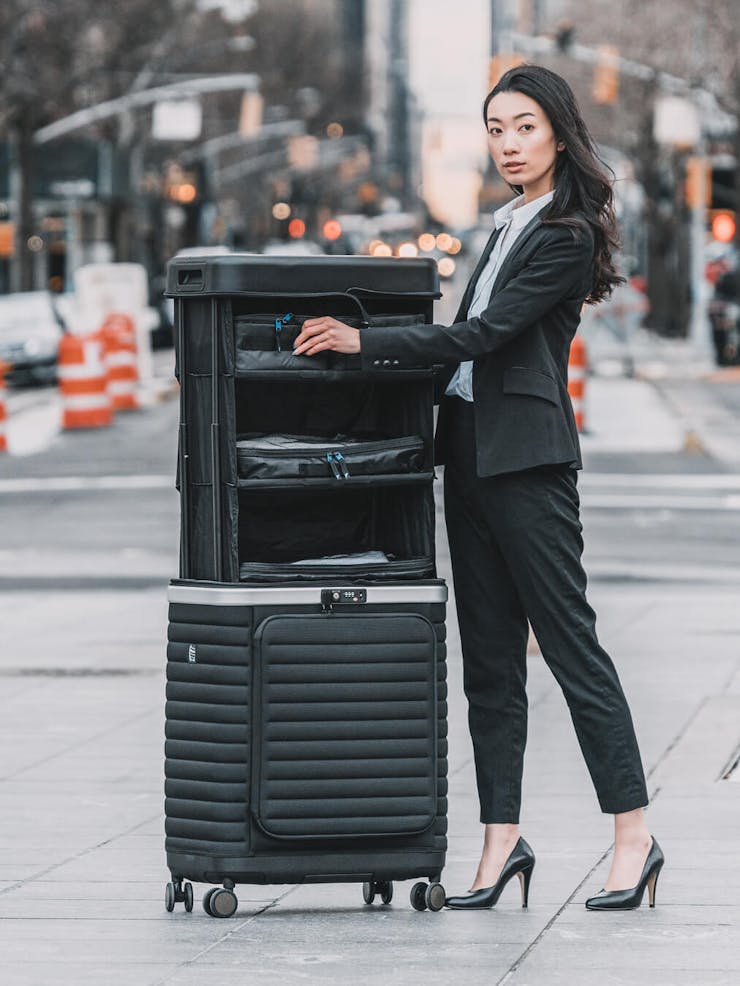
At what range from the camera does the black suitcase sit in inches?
219

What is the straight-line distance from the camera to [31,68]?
53281mm

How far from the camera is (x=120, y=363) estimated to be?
31969 millimetres

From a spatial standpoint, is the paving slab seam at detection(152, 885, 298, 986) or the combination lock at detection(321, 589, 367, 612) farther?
the combination lock at detection(321, 589, 367, 612)

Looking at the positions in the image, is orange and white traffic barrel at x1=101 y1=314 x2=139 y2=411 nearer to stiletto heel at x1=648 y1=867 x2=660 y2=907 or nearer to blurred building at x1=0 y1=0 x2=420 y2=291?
stiletto heel at x1=648 y1=867 x2=660 y2=907

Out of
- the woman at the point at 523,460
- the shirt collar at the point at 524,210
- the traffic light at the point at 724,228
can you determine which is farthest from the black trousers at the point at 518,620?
the traffic light at the point at 724,228

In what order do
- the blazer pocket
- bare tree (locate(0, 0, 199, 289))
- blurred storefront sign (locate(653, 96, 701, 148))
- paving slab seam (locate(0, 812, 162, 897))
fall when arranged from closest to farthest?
the blazer pocket < paving slab seam (locate(0, 812, 162, 897)) < blurred storefront sign (locate(653, 96, 701, 148)) < bare tree (locate(0, 0, 199, 289))

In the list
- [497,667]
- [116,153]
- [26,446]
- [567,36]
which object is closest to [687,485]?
[26,446]

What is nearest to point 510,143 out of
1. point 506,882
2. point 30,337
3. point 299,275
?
point 299,275

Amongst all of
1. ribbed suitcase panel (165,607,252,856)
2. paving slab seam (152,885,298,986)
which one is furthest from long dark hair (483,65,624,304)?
paving slab seam (152,885,298,986)

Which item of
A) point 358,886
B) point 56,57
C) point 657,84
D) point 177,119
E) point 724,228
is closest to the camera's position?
point 358,886

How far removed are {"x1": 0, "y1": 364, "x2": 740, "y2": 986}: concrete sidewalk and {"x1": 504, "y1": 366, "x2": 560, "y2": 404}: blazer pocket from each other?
4.15ft

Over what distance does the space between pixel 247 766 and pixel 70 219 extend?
7201 cm

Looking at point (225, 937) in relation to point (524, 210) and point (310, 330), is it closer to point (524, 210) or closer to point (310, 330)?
point (310, 330)

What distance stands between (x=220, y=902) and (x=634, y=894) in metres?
1.01
